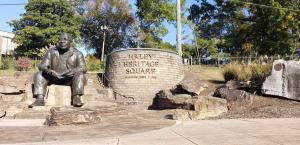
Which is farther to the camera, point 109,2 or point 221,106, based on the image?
point 109,2

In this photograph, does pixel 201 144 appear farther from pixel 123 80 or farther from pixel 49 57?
pixel 123 80

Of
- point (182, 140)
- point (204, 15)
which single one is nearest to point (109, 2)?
Result: point (204, 15)

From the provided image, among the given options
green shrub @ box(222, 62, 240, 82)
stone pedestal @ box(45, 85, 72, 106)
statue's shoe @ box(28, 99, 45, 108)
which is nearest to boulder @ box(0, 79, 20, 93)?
stone pedestal @ box(45, 85, 72, 106)

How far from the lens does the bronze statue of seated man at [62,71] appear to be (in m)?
13.3

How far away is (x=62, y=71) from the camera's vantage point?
13812 millimetres

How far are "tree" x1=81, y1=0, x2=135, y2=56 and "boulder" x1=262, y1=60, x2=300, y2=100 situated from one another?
4131 centimetres

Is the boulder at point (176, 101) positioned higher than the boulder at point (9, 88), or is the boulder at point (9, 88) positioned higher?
the boulder at point (9, 88)

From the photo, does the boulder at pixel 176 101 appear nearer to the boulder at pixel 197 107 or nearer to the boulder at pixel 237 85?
the boulder at pixel 197 107

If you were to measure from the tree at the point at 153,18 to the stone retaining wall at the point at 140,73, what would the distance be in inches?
1040

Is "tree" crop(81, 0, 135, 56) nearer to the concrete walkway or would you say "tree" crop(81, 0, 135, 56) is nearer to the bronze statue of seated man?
the bronze statue of seated man

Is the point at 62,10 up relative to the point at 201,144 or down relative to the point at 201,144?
up

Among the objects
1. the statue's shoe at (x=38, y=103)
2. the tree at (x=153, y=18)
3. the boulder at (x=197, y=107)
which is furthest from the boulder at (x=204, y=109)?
the tree at (x=153, y=18)

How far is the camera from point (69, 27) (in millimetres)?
49469

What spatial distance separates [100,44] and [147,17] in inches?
450
